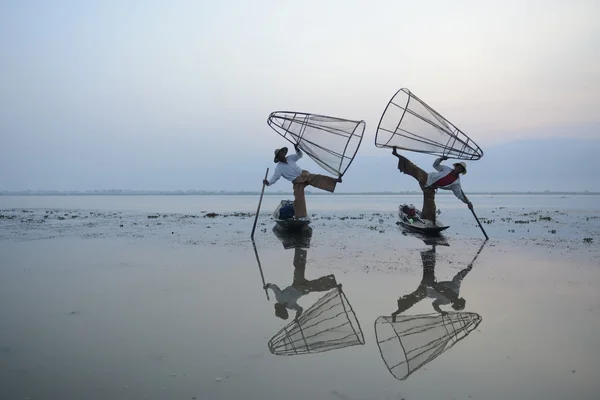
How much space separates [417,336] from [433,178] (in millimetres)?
11190

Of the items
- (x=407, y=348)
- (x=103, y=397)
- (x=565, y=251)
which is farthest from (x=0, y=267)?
(x=565, y=251)

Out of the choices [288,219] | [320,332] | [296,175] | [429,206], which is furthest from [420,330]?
[429,206]

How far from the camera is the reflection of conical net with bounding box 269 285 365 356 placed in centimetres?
489

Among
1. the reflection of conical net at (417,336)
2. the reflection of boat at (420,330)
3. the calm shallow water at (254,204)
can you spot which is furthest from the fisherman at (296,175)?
the calm shallow water at (254,204)

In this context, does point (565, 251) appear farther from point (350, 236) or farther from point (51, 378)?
point (51, 378)

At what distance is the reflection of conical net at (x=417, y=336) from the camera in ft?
14.7

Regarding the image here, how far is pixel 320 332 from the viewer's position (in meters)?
5.41

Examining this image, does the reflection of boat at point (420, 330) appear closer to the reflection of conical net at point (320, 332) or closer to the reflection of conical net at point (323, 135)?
the reflection of conical net at point (320, 332)

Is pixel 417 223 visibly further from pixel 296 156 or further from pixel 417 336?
pixel 417 336

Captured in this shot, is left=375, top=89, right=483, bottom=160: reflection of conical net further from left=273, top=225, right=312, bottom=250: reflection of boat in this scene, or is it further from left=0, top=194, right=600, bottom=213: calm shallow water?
left=0, top=194, right=600, bottom=213: calm shallow water

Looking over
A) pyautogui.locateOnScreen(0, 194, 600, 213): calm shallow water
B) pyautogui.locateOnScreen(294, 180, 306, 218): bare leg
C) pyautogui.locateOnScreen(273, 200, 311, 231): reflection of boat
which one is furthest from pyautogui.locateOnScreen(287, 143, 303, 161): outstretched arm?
pyautogui.locateOnScreen(0, 194, 600, 213): calm shallow water

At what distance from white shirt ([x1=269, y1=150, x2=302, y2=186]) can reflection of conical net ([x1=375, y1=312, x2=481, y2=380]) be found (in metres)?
10.3

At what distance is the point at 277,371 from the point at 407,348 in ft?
5.30

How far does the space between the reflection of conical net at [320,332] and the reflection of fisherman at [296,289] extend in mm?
304
